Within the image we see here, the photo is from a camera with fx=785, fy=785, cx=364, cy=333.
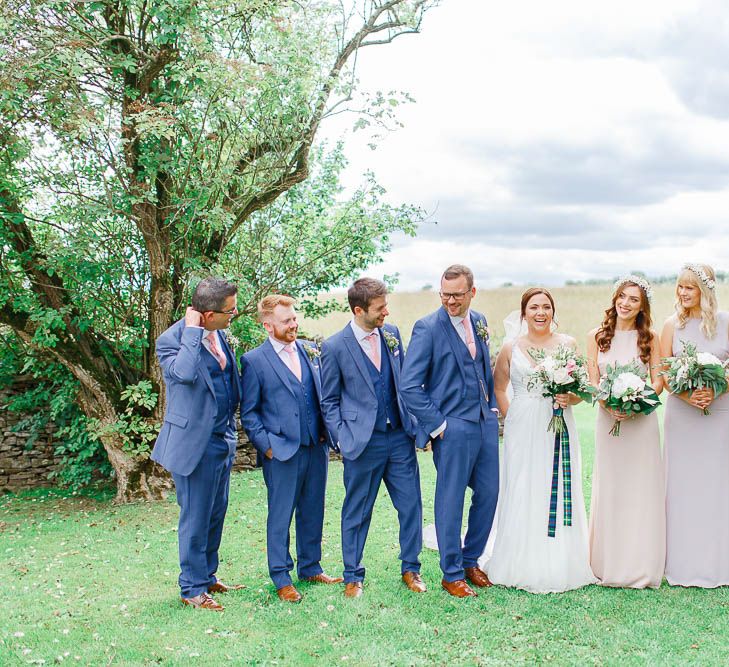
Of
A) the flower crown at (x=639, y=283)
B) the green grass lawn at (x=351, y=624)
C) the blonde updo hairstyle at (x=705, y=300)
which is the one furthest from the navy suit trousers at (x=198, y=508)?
the blonde updo hairstyle at (x=705, y=300)

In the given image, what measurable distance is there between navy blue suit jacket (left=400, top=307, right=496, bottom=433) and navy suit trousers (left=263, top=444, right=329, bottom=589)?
0.90 meters

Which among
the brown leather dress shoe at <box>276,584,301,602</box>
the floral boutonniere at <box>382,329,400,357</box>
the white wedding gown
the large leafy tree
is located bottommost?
the brown leather dress shoe at <box>276,584,301,602</box>

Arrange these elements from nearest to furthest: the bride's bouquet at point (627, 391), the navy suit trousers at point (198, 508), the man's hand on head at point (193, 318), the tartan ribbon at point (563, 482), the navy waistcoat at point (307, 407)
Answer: the man's hand on head at point (193, 318) < the navy suit trousers at point (198, 508) < the bride's bouquet at point (627, 391) < the navy waistcoat at point (307, 407) < the tartan ribbon at point (563, 482)

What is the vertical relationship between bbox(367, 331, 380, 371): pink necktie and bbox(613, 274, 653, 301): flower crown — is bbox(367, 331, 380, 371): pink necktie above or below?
below

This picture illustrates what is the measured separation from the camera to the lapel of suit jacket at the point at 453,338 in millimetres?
→ 5801

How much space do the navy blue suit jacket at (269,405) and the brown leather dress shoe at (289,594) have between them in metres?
1.02

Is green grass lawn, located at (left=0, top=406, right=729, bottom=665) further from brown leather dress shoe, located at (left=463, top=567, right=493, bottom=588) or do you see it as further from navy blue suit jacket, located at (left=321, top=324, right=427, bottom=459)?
navy blue suit jacket, located at (left=321, top=324, right=427, bottom=459)

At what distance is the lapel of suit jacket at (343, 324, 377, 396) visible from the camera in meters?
5.76

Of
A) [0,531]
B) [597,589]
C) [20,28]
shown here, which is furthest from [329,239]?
[597,589]

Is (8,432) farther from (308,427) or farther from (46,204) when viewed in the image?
(308,427)

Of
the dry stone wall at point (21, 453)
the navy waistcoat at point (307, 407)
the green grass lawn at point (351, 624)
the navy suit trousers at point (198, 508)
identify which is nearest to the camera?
the green grass lawn at point (351, 624)

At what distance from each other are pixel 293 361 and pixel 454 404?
127 centimetres

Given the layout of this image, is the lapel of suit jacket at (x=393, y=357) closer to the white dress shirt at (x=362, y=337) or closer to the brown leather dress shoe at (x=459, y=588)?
the white dress shirt at (x=362, y=337)

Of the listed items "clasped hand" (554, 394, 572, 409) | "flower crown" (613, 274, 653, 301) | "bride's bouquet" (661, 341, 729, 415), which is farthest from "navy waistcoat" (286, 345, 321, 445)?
"bride's bouquet" (661, 341, 729, 415)
